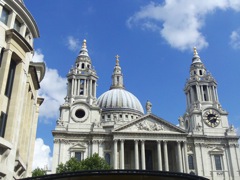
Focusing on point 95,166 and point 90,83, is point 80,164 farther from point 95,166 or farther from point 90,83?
point 90,83

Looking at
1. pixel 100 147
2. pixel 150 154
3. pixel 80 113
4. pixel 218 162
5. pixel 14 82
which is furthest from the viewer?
pixel 80 113

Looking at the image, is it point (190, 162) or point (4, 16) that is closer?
point (4, 16)

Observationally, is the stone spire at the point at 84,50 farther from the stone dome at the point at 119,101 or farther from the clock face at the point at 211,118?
Result: the clock face at the point at 211,118

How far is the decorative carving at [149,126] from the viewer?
56.8 metres

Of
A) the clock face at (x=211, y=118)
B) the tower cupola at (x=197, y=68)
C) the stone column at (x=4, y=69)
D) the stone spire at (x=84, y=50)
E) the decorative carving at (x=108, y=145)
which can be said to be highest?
the stone spire at (x=84, y=50)

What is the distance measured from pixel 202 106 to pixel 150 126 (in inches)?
A: 531

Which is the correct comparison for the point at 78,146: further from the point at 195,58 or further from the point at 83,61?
the point at 195,58

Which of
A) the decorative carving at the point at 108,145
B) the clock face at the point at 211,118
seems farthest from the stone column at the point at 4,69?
the clock face at the point at 211,118

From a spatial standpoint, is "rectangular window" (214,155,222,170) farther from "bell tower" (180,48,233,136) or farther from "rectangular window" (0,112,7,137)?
"rectangular window" (0,112,7,137)

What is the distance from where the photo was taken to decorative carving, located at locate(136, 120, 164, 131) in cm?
5681

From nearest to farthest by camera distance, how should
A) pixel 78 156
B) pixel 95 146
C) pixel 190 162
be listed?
pixel 78 156 < pixel 95 146 < pixel 190 162

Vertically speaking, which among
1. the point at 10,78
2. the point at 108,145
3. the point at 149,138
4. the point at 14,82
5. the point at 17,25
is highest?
the point at 149,138

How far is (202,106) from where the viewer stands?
63.5 metres

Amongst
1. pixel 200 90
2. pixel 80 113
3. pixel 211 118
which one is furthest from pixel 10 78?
pixel 200 90
